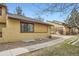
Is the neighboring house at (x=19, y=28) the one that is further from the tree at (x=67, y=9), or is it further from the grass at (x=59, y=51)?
the tree at (x=67, y=9)

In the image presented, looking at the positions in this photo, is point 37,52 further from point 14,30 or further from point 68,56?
point 14,30

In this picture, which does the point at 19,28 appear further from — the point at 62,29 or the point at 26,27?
the point at 62,29

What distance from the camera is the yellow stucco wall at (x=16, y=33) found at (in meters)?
13.3

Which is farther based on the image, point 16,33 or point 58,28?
point 16,33

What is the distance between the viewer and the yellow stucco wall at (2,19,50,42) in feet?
43.5

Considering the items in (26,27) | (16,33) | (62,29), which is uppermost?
(26,27)

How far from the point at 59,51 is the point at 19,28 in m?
4.86

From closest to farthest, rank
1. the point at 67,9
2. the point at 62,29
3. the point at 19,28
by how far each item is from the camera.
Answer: the point at 67,9 → the point at 62,29 → the point at 19,28

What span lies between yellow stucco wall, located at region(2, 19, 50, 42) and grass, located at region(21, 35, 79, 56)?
8.93ft

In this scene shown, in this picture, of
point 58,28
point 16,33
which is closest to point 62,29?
point 58,28

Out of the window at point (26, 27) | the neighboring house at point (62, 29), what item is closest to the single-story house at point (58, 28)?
the neighboring house at point (62, 29)


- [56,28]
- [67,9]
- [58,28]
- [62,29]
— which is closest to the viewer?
[67,9]

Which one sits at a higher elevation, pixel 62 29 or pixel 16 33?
pixel 62 29

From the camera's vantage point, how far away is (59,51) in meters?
10.2
